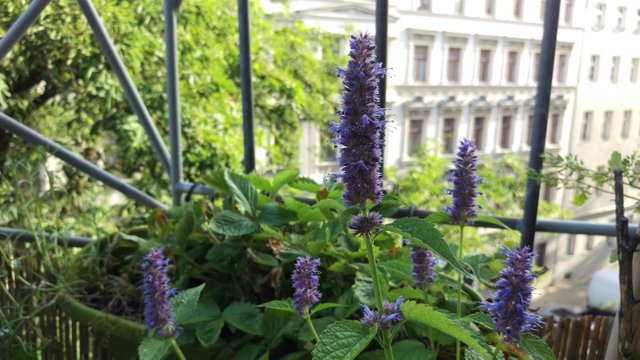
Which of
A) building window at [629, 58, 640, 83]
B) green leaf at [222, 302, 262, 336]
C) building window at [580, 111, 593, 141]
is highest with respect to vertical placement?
building window at [629, 58, 640, 83]

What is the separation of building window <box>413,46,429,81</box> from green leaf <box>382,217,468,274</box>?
9.84 m

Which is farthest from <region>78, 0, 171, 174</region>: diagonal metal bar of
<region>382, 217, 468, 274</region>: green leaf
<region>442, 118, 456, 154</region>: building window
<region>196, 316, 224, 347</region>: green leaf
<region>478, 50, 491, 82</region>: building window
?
<region>478, 50, 491, 82</region>: building window

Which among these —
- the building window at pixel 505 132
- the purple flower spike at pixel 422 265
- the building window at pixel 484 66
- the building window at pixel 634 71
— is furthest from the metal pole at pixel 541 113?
the building window at pixel 505 132

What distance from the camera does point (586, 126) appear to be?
320 inches

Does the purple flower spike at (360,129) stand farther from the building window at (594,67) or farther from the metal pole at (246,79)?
the building window at (594,67)

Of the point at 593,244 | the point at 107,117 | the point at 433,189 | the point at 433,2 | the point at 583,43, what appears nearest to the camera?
the point at 107,117

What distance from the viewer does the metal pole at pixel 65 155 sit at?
88 centimetres

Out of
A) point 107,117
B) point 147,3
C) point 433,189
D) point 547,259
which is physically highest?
point 147,3

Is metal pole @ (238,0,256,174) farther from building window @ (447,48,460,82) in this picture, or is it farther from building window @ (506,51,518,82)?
building window @ (506,51,518,82)

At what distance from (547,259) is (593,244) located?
1754 millimetres

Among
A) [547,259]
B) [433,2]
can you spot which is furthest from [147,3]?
[547,259]

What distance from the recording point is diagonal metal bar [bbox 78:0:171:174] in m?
0.89

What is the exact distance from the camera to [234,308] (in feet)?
2.02

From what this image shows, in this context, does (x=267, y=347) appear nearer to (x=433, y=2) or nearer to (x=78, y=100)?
(x=78, y=100)
